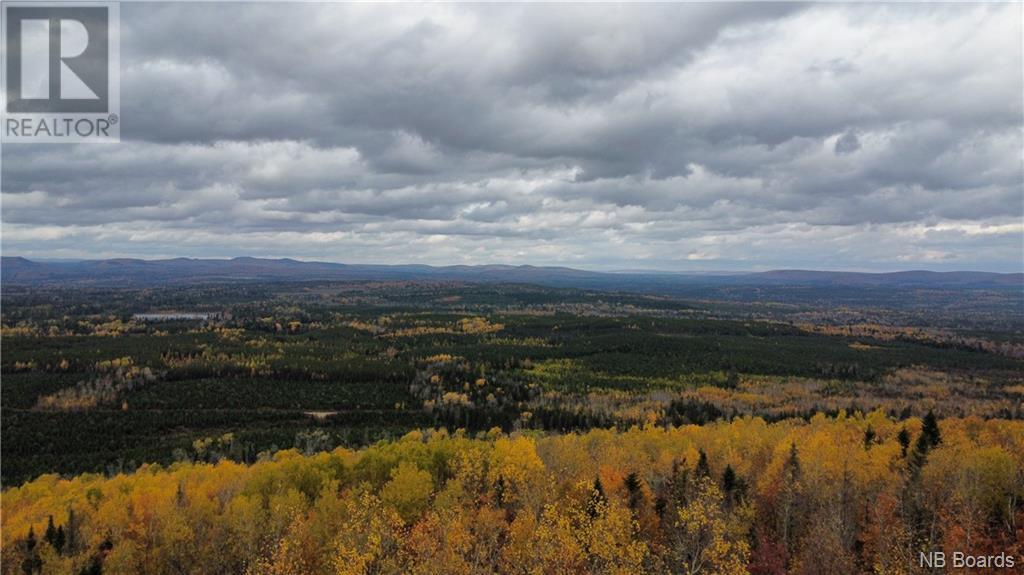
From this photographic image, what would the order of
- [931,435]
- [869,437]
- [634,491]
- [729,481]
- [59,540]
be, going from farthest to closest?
[869,437] < [931,435] < [729,481] < [634,491] < [59,540]

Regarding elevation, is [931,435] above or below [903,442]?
above

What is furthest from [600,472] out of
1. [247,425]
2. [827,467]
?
[247,425]

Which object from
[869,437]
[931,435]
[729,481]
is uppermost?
[931,435]

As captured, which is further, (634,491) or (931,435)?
(931,435)

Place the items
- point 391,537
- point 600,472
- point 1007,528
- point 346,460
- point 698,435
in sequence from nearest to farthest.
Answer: point 391,537 → point 1007,528 → point 600,472 → point 346,460 → point 698,435

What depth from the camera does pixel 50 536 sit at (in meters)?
62.6

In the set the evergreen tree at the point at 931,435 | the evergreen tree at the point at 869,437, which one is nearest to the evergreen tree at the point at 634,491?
the evergreen tree at the point at 931,435

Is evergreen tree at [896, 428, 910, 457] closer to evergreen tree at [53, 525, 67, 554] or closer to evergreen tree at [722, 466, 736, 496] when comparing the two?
evergreen tree at [722, 466, 736, 496]

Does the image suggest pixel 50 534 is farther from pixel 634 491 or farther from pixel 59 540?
pixel 634 491

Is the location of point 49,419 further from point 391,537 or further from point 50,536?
point 391,537

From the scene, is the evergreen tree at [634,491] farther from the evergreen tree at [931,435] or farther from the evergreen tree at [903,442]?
the evergreen tree at [931,435]

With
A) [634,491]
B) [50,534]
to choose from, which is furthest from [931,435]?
[50,534]

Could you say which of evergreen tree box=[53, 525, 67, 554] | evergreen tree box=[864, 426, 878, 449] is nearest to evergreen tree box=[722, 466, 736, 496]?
evergreen tree box=[864, 426, 878, 449]

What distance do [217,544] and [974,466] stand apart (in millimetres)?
85512
